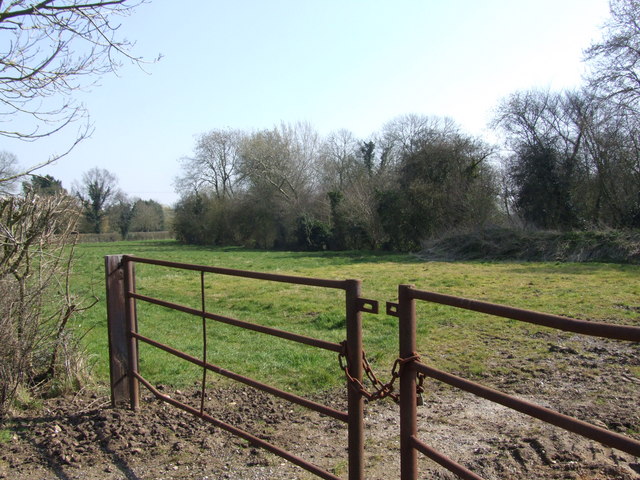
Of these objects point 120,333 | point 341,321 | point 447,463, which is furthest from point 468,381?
point 341,321

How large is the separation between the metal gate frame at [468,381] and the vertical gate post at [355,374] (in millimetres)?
320

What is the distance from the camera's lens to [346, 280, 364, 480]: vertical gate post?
8.67ft

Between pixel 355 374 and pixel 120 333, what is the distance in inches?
111

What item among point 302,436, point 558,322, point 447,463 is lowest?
point 302,436

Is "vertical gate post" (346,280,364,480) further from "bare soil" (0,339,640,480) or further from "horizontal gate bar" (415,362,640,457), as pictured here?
"bare soil" (0,339,640,480)

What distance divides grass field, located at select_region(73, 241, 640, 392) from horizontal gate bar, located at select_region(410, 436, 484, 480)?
10.3ft

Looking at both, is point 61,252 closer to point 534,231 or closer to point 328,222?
point 534,231

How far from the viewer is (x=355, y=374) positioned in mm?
2730

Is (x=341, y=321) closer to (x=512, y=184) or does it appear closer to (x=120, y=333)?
(x=120, y=333)

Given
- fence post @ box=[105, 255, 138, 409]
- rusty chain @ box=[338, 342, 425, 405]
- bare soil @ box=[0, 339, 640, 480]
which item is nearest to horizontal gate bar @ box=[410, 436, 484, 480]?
rusty chain @ box=[338, 342, 425, 405]

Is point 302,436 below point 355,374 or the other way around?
below

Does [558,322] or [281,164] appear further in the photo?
[281,164]

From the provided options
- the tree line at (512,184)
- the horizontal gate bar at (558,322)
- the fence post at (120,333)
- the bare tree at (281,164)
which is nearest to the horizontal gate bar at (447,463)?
the horizontal gate bar at (558,322)

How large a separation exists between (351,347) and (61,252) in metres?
3.53
